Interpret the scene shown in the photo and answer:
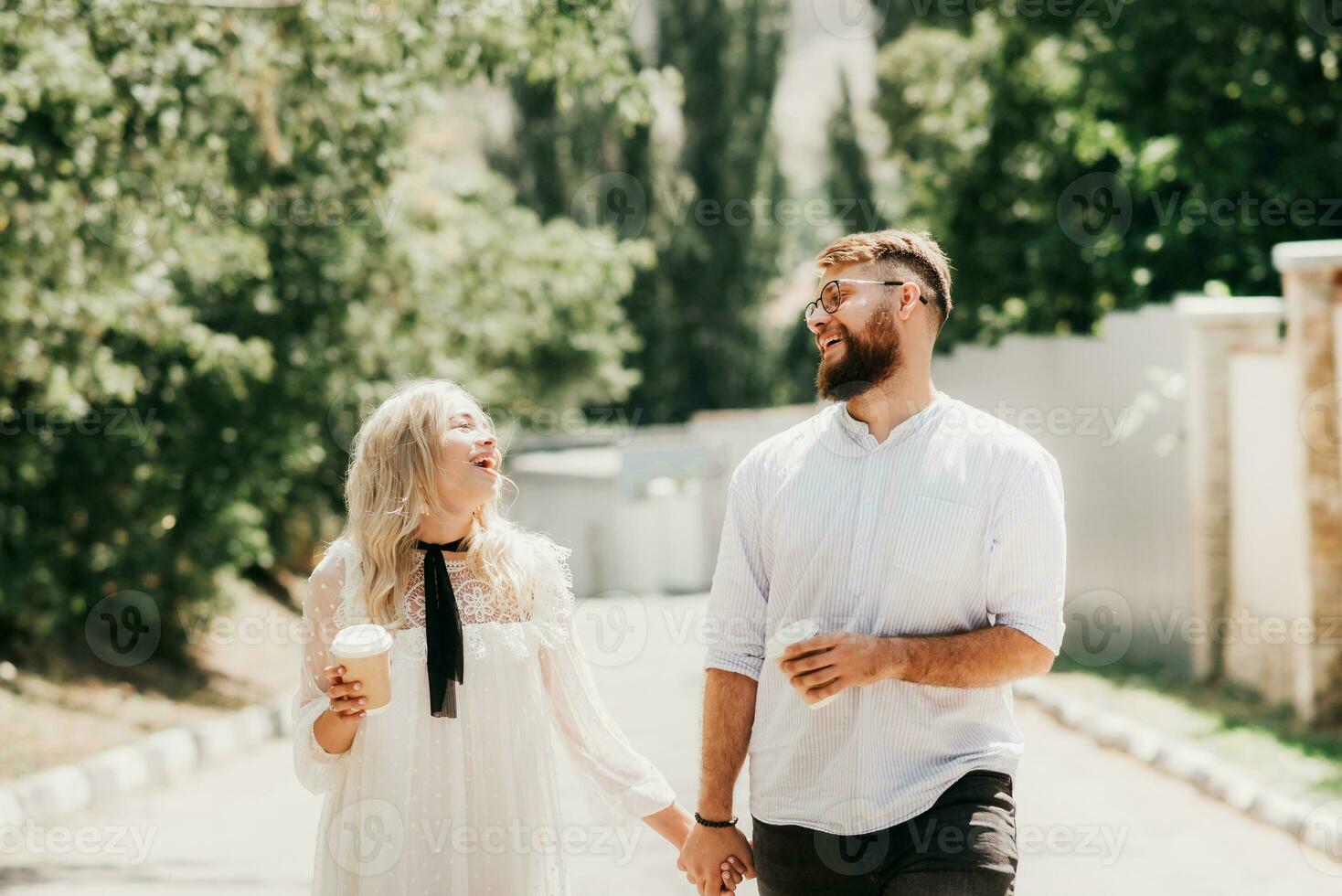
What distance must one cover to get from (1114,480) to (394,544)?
39.2 ft

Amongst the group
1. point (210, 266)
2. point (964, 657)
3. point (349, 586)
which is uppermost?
point (210, 266)

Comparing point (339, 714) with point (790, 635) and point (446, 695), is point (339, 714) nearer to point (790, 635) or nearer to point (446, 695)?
point (446, 695)

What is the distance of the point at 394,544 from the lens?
362cm

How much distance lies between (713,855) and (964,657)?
0.77 metres

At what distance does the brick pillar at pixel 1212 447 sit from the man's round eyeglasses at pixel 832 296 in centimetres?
913

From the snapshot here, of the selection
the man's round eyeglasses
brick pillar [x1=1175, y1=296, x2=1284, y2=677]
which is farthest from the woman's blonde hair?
brick pillar [x1=1175, y1=296, x2=1284, y2=677]

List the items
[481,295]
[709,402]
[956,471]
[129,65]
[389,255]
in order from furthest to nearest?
[709,402]
[481,295]
[389,255]
[129,65]
[956,471]

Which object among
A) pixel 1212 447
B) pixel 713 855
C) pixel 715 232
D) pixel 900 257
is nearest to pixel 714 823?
pixel 713 855

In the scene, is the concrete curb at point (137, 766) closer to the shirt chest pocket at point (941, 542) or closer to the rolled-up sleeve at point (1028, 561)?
the shirt chest pocket at point (941, 542)

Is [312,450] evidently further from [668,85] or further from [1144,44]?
[1144,44]

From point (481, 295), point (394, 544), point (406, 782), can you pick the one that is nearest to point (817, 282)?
point (394, 544)

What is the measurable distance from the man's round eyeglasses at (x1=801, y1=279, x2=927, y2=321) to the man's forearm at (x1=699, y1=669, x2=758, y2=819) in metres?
0.85

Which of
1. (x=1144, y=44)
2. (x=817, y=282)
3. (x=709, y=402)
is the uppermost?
(x=1144, y=44)

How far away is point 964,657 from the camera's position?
329 centimetres
